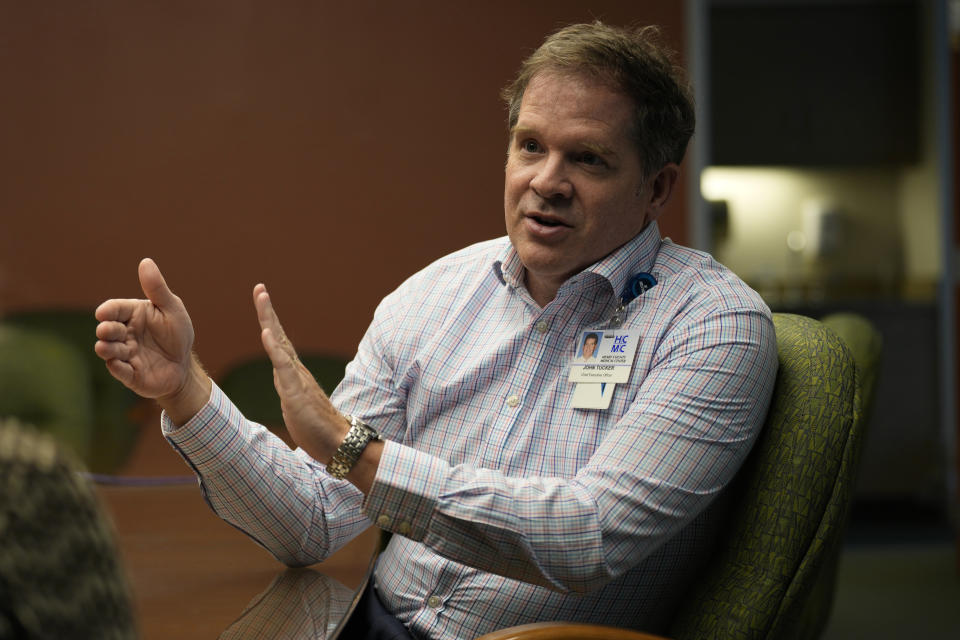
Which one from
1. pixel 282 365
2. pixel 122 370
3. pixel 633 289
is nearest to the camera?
pixel 282 365

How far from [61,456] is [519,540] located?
0.85 m

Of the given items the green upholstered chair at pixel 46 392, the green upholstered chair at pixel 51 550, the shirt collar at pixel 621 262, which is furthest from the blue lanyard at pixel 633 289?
the green upholstered chair at pixel 46 392

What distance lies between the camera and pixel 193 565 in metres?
1.41

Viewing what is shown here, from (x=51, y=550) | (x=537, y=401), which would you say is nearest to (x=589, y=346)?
(x=537, y=401)

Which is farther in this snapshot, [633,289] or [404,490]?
[633,289]

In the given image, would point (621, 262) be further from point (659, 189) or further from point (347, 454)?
point (347, 454)

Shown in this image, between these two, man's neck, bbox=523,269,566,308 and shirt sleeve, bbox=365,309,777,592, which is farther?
man's neck, bbox=523,269,566,308

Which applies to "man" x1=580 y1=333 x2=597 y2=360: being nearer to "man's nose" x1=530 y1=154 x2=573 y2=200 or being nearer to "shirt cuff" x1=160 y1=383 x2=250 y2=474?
"man's nose" x1=530 y1=154 x2=573 y2=200

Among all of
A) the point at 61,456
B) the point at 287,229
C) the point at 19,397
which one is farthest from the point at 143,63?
the point at 61,456

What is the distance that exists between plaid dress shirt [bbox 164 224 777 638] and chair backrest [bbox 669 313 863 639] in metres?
0.05

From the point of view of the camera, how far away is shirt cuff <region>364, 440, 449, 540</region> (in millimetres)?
1266

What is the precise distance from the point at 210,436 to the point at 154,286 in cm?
22

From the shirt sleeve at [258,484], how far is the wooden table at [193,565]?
0.13ft

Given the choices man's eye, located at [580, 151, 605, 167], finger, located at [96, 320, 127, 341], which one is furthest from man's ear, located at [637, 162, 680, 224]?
finger, located at [96, 320, 127, 341]
